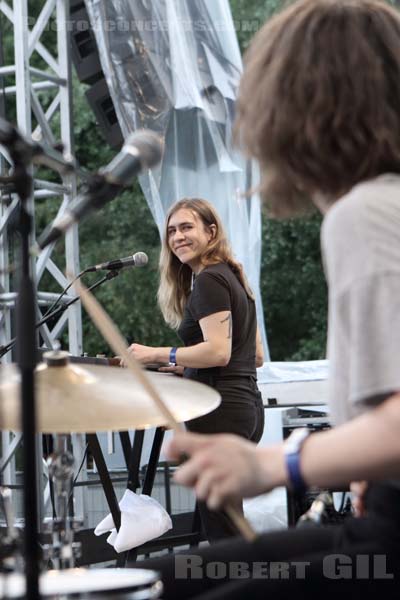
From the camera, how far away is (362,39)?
4.11ft

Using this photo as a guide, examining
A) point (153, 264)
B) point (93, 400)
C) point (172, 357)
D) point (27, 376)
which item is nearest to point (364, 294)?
point (27, 376)

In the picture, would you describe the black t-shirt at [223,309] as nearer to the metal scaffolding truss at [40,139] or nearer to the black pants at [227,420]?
the black pants at [227,420]

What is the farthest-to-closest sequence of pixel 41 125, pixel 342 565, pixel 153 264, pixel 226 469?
pixel 153 264, pixel 41 125, pixel 342 565, pixel 226 469

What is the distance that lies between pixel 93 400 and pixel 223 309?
1935 mm

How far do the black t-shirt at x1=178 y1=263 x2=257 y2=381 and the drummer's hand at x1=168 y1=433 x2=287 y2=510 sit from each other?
95.0 inches

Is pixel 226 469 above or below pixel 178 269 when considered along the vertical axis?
above

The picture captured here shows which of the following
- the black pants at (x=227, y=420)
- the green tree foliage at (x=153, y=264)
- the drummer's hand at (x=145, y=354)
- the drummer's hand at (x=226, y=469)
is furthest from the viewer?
the green tree foliage at (x=153, y=264)

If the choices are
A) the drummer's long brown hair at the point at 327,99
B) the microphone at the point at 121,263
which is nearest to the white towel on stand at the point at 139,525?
the microphone at the point at 121,263

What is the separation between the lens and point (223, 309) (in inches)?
141

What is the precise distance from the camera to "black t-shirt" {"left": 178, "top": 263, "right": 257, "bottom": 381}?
11.7ft

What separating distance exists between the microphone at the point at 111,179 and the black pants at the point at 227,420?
205cm

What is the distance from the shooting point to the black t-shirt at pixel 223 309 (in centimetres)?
358

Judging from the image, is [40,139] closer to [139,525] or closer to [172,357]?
[172,357]

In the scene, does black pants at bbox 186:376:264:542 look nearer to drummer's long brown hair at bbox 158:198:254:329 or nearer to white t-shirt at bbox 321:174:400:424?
drummer's long brown hair at bbox 158:198:254:329
